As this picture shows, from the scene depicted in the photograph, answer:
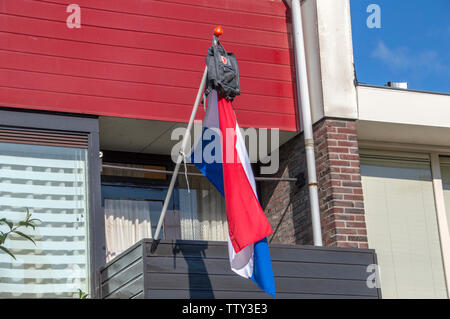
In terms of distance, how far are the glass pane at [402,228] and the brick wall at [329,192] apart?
0.91 meters

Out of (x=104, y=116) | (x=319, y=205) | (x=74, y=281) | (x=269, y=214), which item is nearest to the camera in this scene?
(x=74, y=281)

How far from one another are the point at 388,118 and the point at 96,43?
3164mm

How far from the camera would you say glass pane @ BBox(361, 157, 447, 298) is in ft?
30.8

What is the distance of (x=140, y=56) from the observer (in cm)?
844

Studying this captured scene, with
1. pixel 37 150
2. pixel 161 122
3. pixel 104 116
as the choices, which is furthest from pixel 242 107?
pixel 37 150

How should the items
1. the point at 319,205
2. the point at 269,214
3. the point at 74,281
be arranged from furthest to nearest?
the point at 269,214, the point at 319,205, the point at 74,281

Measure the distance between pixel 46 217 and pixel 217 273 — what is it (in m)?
1.62

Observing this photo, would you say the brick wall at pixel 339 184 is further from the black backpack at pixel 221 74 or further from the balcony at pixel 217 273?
the black backpack at pixel 221 74

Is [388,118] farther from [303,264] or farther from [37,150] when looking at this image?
[37,150]

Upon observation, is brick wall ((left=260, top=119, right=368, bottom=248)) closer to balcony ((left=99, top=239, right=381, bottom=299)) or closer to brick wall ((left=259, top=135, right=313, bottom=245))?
brick wall ((left=259, top=135, right=313, bottom=245))

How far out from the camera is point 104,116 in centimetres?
816

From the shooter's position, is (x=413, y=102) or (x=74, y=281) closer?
(x=74, y=281)

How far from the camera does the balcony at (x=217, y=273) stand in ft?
23.1

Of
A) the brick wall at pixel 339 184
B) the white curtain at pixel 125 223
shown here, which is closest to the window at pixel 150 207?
the white curtain at pixel 125 223
